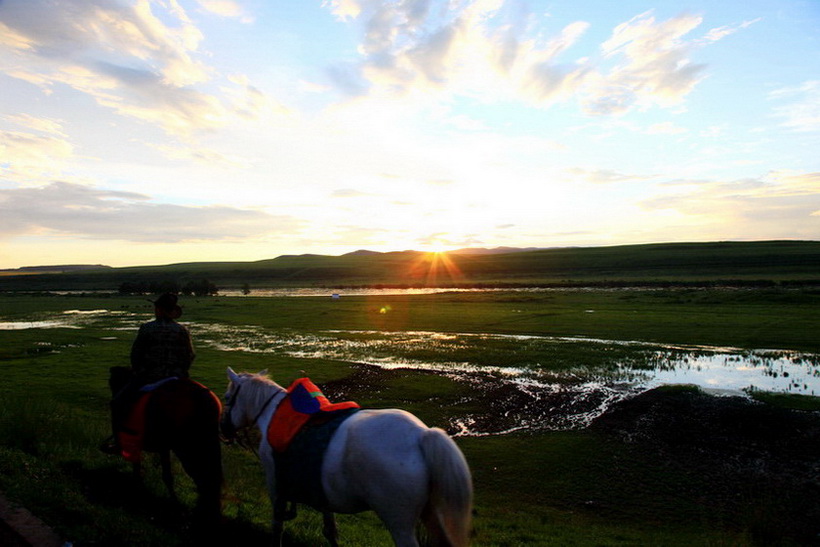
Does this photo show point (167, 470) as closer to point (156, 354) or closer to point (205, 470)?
point (205, 470)

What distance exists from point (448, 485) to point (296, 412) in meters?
2.09

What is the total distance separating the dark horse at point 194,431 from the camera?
6.41 meters

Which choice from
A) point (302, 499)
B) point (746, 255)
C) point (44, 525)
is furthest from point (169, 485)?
point (746, 255)

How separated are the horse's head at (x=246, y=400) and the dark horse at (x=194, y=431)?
9.3 inches

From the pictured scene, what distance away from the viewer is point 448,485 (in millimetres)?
4586

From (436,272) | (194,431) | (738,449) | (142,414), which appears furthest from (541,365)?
(436,272)

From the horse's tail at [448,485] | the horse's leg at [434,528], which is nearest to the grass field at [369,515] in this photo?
the horse's leg at [434,528]

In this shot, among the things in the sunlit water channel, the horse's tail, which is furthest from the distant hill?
the horse's tail

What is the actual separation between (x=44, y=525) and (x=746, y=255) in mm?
137621

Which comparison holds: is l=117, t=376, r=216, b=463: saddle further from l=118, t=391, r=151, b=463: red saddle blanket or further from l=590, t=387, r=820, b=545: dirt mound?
l=590, t=387, r=820, b=545: dirt mound

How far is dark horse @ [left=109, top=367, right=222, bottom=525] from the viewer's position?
6.41 m

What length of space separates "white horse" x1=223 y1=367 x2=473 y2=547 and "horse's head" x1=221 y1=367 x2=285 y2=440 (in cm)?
152

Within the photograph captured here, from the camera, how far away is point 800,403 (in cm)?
1420

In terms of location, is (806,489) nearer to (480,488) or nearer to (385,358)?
(480,488)
